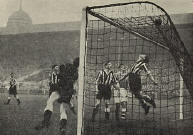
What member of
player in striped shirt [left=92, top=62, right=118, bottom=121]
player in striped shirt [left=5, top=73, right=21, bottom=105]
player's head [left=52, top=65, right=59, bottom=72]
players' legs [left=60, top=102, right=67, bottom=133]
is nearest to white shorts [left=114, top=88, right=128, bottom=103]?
player in striped shirt [left=92, top=62, right=118, bottom=121]

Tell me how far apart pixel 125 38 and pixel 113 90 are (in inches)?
32.4

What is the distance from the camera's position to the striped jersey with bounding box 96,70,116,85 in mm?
4535

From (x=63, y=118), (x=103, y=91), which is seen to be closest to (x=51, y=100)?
(x=63, y=118)

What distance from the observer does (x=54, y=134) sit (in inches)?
187

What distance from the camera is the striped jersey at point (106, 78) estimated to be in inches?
179

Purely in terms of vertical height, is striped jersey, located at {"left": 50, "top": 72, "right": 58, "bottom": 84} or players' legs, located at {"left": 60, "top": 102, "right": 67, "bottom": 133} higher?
striped jersey, located at {"left": 50, "top": 72, "right": 58, "bottom": 84}

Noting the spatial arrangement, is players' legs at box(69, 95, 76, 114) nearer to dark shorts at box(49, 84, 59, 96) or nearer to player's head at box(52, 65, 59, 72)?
dark shorts at box(49, 84, 59, 96)

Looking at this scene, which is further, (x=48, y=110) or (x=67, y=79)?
(x=48, y=110)

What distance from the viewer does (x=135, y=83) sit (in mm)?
4398

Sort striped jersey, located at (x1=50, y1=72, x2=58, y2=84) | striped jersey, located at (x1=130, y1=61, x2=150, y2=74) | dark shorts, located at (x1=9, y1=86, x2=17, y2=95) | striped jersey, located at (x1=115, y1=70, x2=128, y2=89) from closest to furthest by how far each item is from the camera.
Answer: striped jersey, located at (x1=130, y1=61, x2=150, y2=74) < striped jersey, located at (x1=115, y1=70, x2=128, y2=89) < striped jersey, located at (x1=50, y1=72, x2=58, y2=84) < dark shorts, located at (x1=9, y1=86, x2=17, y2=95)

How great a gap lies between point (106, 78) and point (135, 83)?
422 mm

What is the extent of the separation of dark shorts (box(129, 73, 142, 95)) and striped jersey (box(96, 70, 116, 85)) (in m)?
0.27

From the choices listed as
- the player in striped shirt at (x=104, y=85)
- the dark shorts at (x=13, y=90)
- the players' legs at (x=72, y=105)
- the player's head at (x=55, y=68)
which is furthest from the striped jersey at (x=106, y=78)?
the dark shorts at (x=13, y=90)

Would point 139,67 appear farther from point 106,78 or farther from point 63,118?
point 63,118
